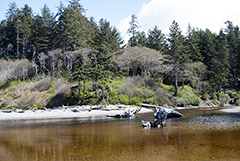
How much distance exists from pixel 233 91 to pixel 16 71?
54284 mm


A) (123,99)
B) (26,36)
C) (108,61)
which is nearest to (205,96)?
(123,99)

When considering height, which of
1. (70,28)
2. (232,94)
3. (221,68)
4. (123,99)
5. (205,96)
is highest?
(70,28)

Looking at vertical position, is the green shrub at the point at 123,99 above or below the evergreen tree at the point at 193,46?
below

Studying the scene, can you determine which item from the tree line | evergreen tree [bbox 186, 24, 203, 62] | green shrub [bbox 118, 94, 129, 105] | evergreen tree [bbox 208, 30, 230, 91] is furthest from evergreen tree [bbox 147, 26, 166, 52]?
green shrub [bbox 118, 94, 129, 105]

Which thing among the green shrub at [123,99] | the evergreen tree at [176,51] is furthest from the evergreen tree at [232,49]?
the green shrub at [123,99]

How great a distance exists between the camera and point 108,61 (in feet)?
117

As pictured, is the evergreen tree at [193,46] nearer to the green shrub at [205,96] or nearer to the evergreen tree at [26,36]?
the green shrub at [205,96]

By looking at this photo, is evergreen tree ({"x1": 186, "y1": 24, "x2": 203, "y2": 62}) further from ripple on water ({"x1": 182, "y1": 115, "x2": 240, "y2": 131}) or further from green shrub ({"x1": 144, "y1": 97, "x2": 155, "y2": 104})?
ripple on water ({"x1": 182, "y1": 115, "x2": 240, "y2": 131})

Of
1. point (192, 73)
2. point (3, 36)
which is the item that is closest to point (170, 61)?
point (192, 73)

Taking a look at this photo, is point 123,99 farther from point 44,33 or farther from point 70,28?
point 44,33

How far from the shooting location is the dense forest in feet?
107

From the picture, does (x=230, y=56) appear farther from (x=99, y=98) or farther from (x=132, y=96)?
(x=99, y=98)

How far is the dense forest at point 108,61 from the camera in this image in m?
32.8

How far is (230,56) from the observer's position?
1964 inches
